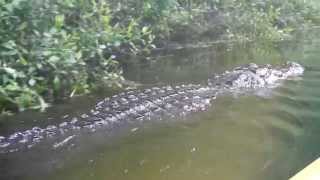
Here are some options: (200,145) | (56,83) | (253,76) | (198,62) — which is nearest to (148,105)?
(56,83)

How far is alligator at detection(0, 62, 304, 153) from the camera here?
4.57 meters

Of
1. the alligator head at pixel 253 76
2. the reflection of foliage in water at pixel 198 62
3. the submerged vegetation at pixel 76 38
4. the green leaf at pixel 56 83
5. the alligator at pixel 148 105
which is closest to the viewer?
the alligator at pixel 148 105

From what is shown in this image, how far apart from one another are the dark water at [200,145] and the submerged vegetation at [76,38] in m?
0.30

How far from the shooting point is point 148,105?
5625mm

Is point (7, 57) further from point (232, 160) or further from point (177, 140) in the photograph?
point (232, 160)

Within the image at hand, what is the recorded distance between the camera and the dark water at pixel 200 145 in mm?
3963

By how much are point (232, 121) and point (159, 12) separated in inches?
150

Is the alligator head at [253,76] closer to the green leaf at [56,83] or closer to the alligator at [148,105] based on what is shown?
the alligator at [148,105]

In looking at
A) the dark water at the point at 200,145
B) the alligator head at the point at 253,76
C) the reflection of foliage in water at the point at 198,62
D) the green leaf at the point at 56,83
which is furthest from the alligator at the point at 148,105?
the green leaf at the point at 56,83

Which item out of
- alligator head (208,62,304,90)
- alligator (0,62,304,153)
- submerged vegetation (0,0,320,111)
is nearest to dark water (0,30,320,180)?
alligator (0,62,304,153)

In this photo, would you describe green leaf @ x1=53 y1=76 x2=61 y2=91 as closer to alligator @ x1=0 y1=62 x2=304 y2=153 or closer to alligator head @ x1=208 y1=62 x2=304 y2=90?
alligator @ x1=0 y1=62 x2=304 y2=153

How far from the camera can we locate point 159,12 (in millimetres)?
8688

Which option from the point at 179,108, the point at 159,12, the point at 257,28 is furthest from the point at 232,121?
the point at 257,28

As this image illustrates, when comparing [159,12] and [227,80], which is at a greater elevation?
[159,12]
